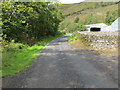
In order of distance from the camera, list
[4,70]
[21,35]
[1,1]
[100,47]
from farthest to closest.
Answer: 1. [21,35]
2. [1,1]
3. [100,47]
4. [4,70]

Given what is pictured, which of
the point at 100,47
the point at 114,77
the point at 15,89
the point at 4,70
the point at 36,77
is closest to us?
the point at 15,89

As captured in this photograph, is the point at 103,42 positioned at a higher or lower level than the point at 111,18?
lower

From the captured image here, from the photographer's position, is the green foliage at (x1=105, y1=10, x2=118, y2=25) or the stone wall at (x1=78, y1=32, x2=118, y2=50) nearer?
the stone wall at (x1=78, y1=32, x2=118, y2=50)

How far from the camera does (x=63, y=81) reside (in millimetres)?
6988

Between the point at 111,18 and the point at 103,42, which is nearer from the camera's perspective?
the point at 103,42

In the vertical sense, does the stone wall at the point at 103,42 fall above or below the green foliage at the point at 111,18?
below

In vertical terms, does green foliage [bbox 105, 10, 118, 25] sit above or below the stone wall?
above

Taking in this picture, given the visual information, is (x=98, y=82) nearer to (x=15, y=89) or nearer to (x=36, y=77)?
(x=36, y=77)

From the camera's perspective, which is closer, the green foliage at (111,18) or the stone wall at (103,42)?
the stone wall at (103,42)

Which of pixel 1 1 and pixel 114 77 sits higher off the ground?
pixel 1 1

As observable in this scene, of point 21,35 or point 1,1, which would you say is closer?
point 1,1

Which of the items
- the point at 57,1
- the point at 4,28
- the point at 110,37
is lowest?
the point at 110,37


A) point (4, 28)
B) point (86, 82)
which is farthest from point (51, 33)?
point (86, 82)

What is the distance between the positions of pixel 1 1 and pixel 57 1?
29049mm
